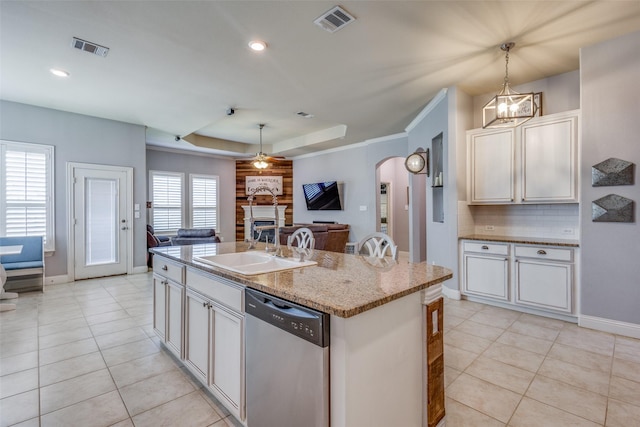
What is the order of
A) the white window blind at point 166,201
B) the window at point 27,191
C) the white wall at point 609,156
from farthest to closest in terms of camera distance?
the white window blind at point 166,201 → the window at point 27,191 → the white wall at point 609,156

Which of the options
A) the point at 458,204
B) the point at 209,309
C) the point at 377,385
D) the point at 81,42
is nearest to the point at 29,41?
the point at 81,42

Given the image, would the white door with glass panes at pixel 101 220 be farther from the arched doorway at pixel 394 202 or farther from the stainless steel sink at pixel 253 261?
the arched doorway at pixel 394 202

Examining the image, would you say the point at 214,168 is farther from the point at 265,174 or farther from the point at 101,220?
the point at 101,220

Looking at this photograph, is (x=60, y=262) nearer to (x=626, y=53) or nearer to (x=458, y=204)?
(x=458, y=204)

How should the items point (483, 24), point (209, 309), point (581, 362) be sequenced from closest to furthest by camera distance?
1. point (209, 309)
2. point (581, 362)
3. point (483, 24)

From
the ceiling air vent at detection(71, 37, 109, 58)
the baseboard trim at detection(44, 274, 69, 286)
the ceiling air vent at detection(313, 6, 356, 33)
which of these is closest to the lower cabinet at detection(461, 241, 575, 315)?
the ceiling air vent at detection(313, 6, 356, 33)

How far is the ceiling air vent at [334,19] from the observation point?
2.46 meters

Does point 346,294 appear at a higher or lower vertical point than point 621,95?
lower

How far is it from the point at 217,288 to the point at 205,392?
0.82 metres

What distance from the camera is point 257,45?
295 cm

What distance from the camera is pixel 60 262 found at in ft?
16.2

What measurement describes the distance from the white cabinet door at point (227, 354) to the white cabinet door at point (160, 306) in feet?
Result: 3.07

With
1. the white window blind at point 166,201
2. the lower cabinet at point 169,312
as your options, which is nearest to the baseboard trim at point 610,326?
the lower cabinet at point 169,312

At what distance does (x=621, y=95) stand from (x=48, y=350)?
5.75 meters
